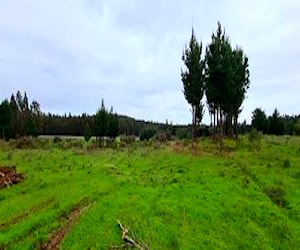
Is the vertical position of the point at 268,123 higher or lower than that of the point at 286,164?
higher

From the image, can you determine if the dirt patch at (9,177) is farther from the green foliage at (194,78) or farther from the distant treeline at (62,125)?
the distant treeline at (62,125)

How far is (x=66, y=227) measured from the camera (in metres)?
16.0

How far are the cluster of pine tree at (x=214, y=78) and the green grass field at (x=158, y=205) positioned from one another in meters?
13.5

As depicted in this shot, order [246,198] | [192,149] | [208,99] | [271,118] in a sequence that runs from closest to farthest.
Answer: [246,198]
[192,149]
[208,99]
[271,118]

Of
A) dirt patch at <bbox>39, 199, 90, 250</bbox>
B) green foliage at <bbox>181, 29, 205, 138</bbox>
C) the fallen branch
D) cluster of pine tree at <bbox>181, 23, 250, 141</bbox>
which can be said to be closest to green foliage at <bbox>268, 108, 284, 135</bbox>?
cluster of pine tree at <bbox>181, 23, 250, 141</bbox>

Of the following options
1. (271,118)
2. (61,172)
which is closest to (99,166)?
(61,172)

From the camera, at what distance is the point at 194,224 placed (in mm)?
16969

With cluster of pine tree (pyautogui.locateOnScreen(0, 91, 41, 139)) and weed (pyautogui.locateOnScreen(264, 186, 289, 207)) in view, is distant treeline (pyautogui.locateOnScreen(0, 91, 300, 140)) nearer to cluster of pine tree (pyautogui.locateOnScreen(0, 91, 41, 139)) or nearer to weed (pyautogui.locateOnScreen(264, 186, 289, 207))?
cluster of pine tree (pyautogui.locateOnScreen(0, 91, 41, 139))

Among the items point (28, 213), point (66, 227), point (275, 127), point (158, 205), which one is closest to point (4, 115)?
point (275, 127)

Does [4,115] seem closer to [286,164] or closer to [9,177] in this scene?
[9,177]

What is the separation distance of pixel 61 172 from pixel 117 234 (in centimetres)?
1249

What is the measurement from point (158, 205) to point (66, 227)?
13.3ft

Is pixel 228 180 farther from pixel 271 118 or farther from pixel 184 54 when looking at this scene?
pixel 271 118

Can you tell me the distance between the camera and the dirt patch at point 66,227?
14.8 metres
